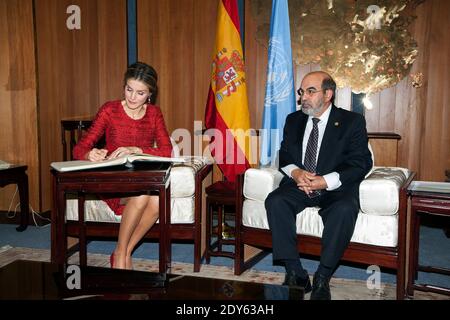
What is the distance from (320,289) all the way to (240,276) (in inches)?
25.0

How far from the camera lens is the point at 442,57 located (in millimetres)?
4020

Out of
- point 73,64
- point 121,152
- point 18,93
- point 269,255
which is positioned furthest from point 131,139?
point 73,64

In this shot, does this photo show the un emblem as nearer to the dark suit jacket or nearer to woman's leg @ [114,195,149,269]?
the dark suit jacket

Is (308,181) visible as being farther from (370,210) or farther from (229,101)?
(229,101)

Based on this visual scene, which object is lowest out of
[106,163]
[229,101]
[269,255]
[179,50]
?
[269,255]


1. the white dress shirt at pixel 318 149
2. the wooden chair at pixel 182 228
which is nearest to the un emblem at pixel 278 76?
the white dress shirt at pixel 318 149

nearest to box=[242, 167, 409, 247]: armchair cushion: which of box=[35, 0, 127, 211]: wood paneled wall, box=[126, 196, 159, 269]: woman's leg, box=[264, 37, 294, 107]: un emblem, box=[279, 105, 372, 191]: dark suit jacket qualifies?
box=[279, 105, 372, 191]: dark suit jacket

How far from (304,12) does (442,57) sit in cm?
136

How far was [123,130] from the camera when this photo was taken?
9.36ft

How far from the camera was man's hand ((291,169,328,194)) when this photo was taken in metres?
2.56

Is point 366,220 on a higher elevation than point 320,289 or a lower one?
higher

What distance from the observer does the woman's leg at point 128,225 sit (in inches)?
100.0

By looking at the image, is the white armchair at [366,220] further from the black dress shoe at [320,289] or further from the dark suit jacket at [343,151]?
the black dress shoe at [320,289]

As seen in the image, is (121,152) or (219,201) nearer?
(121,152)
